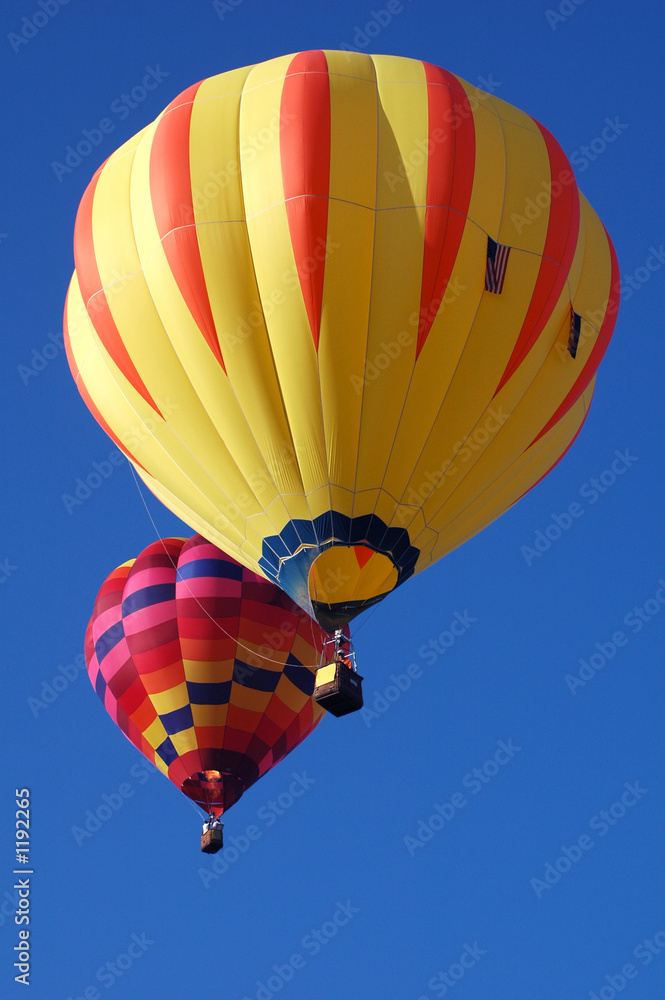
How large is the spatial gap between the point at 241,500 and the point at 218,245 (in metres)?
2.26

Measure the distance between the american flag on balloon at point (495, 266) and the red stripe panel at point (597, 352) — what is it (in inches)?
66.9

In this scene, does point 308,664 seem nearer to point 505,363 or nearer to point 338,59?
point 505,363

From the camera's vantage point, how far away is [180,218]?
1373cm

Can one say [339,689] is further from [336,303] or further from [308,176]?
[308,176]

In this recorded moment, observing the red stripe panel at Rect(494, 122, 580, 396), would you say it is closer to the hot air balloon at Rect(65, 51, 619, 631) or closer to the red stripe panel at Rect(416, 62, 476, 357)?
the hot air balloon at Rect(65, 51, 619, 631)

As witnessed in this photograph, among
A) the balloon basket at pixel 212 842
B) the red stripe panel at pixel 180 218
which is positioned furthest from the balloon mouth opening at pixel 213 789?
the red stripe panel at pixel 180 218

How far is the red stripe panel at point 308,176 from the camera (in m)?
13.4

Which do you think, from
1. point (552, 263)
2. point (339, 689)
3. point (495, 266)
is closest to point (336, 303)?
point (495, 266)

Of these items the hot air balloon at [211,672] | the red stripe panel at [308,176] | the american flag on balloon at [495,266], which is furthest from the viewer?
the hot air balloon at [211,672]

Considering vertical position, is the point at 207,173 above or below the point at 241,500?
above

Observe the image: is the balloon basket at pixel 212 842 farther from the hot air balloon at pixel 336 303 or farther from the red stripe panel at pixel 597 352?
the red stripe panel at pixel 597 352

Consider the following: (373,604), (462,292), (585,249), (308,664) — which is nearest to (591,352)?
(585,249)

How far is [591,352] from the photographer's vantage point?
15086 millimetres

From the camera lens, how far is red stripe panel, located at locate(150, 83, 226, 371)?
44.7ft
